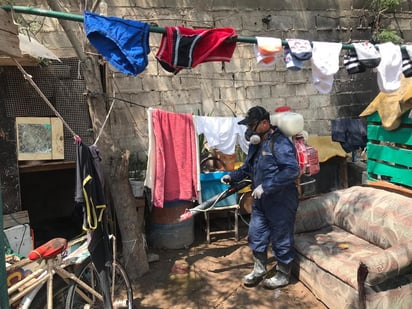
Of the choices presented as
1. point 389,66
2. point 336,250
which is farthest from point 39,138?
point 389,66

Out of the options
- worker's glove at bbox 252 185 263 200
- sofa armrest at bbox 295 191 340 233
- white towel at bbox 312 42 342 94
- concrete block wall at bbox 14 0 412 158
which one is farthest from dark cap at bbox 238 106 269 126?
concrete block wall at bbox 14 0 412 158

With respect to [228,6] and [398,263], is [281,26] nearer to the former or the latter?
[228,6]

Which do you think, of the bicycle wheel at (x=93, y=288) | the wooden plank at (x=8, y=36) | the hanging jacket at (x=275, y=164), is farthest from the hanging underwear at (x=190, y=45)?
the bicycle wheel at (x=93, y=288)

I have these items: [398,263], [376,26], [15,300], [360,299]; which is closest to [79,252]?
[15,300]

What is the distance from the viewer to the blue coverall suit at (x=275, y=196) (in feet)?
13.6

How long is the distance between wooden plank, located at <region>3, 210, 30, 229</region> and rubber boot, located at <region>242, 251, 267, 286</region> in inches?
115

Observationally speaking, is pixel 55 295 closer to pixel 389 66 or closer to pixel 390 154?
pixel 389 66

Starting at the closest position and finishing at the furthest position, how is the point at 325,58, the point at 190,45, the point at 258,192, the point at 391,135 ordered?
1. the point at 190,45
2. the point at 325,58
3. the point at 258,192
4. the point at 391,135

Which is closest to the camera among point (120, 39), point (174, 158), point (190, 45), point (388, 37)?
point (120, 39)

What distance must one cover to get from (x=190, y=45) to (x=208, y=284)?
9.87 ft

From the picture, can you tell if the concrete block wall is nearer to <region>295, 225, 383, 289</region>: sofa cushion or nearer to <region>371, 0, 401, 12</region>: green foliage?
<region>371, 0, 401, 12</region>: green foliage

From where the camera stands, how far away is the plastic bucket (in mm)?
5488

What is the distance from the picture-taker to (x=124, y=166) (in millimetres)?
4605

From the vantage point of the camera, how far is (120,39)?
9.70ft
